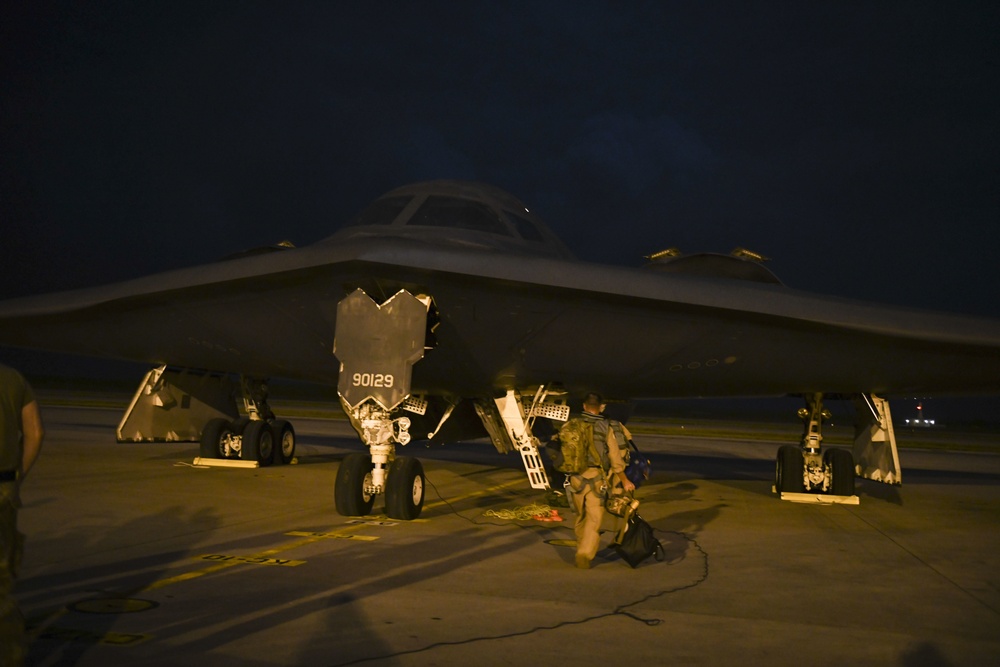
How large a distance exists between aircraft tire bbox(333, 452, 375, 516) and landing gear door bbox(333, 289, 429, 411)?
1.02 m

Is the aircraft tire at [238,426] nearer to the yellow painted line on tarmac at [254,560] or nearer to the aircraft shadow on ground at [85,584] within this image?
the aircraft shadow on ground at [85,584]

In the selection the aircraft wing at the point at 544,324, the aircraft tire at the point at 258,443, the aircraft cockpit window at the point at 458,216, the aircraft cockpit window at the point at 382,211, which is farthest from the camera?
the aircraft tire at the point at 258,443

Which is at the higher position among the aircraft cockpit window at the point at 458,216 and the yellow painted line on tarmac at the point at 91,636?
the aircraft cockpit window at the point at 458,216

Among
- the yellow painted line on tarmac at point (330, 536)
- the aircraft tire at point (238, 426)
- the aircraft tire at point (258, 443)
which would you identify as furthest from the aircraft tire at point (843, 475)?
the aircraft tire at point (238, 426)

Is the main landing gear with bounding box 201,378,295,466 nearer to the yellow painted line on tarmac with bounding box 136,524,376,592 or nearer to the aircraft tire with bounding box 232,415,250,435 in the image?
the aircraft tire with bounding box 232,415,250,435

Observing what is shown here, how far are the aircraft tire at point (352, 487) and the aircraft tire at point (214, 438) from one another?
5.29 m

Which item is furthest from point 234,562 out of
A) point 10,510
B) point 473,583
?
point 10,510

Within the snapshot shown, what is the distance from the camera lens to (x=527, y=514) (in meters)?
9.09

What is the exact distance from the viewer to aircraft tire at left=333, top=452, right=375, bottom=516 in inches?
323

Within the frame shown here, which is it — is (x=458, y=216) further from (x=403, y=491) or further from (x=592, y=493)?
(x=592, y=493)

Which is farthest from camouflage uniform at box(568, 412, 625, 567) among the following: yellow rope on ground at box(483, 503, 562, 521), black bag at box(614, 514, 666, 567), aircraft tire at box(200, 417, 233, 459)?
aircraft tire at box(200, 417, 233, 459)

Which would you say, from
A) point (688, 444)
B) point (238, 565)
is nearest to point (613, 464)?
point (238, 565)

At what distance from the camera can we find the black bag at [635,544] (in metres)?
6.39

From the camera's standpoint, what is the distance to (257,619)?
4.62 meters
